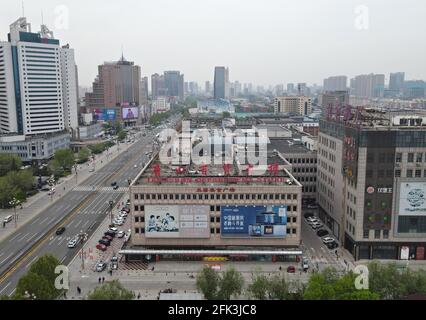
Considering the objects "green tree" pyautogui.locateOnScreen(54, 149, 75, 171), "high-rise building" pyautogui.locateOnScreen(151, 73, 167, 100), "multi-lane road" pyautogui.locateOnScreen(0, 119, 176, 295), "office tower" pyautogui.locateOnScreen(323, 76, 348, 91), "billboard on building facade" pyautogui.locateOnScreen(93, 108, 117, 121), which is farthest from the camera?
"high-rise building" pyautogui.locateOnScreen(151, 73, 167, 100)

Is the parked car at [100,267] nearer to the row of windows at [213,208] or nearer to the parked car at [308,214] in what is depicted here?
the row of windows at [213,208]

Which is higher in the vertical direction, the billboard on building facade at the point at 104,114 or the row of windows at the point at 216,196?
the billboard on building facade at the point at 104,114

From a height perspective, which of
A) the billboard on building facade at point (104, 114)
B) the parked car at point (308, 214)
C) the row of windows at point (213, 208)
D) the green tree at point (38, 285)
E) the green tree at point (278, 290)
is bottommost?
the parked car at point (308, 214)

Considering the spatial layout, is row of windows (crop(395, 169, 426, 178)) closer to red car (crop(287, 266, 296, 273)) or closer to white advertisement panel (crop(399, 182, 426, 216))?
white advertisement panel (crop(399, 182, 426, 216))

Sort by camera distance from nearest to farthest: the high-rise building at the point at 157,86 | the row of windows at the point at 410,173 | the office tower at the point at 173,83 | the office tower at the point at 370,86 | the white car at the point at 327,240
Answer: the row of windows at the point at 410,173
the white car at the point at 327,240
the office tower at the point at 370,86
the high-rise building at the point at 157,86
the office tower at the point at 173,83

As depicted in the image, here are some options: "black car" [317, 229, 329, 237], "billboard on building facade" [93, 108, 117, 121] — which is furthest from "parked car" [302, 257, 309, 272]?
"billboard on building facade" [93, 108, 117, 121]

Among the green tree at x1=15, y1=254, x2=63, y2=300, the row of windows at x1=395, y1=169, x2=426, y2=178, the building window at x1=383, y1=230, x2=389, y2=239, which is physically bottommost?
the building window at x1=383, y1=230, x2=389, y2=239

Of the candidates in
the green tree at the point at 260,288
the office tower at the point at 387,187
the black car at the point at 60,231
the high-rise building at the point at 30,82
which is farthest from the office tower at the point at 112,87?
the green tree at the point at 260,288
